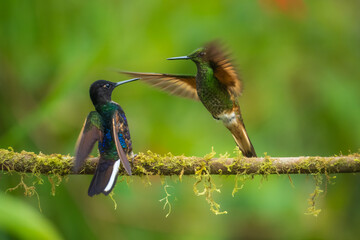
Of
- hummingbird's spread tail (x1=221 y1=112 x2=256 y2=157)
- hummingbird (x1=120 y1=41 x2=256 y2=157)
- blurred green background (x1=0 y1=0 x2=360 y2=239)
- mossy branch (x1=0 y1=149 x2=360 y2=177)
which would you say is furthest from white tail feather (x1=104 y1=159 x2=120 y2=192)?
blurred green background (x1=0 y1=0 x2=360 y2=239)

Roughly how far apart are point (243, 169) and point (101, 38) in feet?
8.53

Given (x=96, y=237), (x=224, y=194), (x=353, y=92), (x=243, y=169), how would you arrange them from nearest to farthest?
(x=243, y=169)
(x=96, y=237)
(x=224, y=194)
(x=353, y=92)

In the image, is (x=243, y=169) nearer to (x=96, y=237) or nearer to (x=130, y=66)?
(x=96, y=237)

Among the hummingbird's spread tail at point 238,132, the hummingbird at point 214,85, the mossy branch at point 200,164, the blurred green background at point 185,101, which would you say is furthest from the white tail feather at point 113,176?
the blurred green background at point 185,101

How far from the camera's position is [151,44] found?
5.41m

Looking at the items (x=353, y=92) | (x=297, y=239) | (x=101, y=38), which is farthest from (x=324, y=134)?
(x=101, y=38)

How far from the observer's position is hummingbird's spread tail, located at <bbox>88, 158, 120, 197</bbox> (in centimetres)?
265

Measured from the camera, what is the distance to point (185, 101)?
562 cm

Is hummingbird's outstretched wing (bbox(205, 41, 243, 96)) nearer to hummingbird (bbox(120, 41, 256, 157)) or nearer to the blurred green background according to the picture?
hummingbird (bbox(120, 41, 256, 157))

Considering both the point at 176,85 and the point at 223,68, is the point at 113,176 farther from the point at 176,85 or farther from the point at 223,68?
the point at 176,85

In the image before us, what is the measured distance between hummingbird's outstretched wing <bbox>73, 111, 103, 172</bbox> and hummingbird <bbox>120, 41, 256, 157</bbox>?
0.61 metres

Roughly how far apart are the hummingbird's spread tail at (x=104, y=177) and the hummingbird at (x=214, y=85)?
33.1 inches

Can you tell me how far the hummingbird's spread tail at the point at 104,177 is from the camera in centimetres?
265

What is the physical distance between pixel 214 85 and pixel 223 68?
0.86 feet
